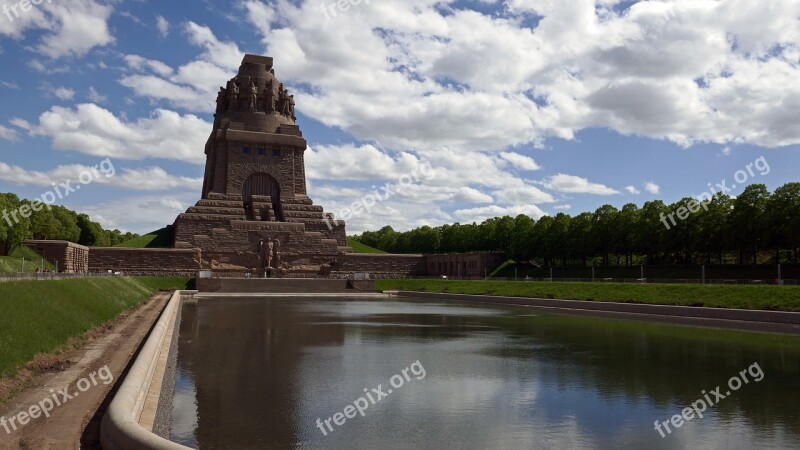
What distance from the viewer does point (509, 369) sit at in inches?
531

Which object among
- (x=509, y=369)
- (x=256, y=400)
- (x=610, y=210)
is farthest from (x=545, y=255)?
(x=256, y=400)

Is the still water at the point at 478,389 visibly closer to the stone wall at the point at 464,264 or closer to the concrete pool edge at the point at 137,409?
the concrete pool edge at the point at 137,409

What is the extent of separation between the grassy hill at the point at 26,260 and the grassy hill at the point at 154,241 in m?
17.3

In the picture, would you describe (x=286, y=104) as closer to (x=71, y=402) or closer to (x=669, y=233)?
(x=669, y=233)

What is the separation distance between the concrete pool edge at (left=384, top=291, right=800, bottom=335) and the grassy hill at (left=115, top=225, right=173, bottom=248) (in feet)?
147

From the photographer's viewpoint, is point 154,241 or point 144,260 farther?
point 154,241

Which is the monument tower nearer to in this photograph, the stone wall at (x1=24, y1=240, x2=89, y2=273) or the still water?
the stone wall at (x1=24, y1=240, x2=89, y2=273)

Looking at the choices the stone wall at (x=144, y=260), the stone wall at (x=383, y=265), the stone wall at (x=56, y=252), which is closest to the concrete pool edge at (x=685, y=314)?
the stone wall at (x=383, y=265)

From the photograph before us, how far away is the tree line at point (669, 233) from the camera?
4516 centimetres

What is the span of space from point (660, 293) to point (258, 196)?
49.5m

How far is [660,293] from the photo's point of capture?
32500mm

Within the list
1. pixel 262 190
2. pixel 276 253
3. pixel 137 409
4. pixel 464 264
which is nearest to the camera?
pixel 137 409

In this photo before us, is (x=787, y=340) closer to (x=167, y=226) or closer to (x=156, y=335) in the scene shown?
(x=156, y=335)

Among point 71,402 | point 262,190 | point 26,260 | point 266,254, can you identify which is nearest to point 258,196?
point 262,190
